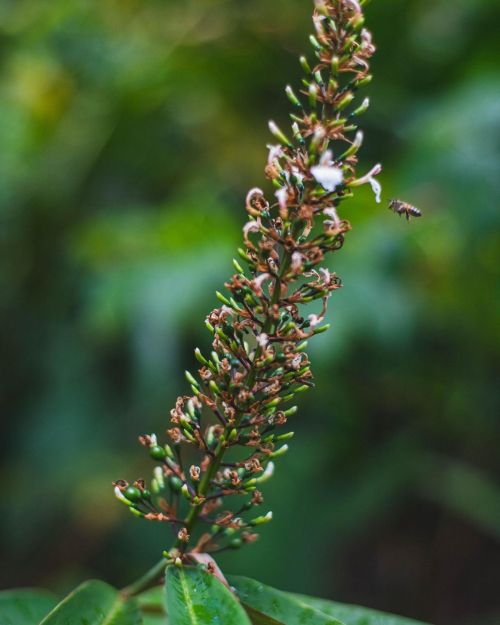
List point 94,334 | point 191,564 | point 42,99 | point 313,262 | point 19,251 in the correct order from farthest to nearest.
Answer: point 42,99 → point 19,251 → point 94,334 → point 191,564 → point 313,262

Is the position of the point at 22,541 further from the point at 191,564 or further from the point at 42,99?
the point at 191,564

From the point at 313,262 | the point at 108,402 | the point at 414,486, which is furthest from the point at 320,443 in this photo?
the point at 313,262

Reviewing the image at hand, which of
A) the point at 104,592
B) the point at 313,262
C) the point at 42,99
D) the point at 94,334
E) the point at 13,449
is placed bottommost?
the point at 13,449

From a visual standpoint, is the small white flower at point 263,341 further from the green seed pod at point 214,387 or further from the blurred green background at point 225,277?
the blurred green background at point 225,277

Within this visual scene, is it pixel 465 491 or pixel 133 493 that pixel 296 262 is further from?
pixel 465 491

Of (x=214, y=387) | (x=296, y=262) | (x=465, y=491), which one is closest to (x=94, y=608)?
(x=214, y=387)

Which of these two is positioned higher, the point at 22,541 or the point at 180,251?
the point at 180,251
